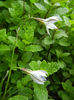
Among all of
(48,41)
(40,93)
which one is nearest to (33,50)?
(48,41)

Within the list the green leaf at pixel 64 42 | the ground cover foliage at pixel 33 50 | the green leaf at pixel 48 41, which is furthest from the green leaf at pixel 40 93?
the green leaf at pixel 64 42

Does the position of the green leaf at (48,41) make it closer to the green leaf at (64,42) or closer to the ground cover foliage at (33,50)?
the ground cover foliage at (33,50)

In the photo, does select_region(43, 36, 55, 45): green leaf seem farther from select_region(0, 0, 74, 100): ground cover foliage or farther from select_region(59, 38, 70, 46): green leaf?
select_region(59, 38, 70, 46): green leaf

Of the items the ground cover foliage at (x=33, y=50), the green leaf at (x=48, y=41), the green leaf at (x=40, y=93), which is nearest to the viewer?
the green leaf at (x=40, y=93)

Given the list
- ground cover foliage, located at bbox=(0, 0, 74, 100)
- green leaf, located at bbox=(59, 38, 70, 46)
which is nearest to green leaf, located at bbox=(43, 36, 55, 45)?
ground cover foliage, located at bbox=(0, 0, 74, 100)

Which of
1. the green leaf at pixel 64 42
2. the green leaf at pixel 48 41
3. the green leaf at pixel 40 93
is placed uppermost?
the green leaf at pixel 48 41

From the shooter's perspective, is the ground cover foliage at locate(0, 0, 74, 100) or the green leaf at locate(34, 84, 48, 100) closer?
the green leaf at locate(34, 84, 48, 100)

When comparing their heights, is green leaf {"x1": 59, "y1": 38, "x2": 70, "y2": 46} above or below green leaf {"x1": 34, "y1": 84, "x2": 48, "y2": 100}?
above

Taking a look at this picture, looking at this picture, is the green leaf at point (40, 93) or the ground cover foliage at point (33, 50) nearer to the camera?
the green leaf at point (40, 93)

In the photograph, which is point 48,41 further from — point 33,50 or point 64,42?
point 33,50
